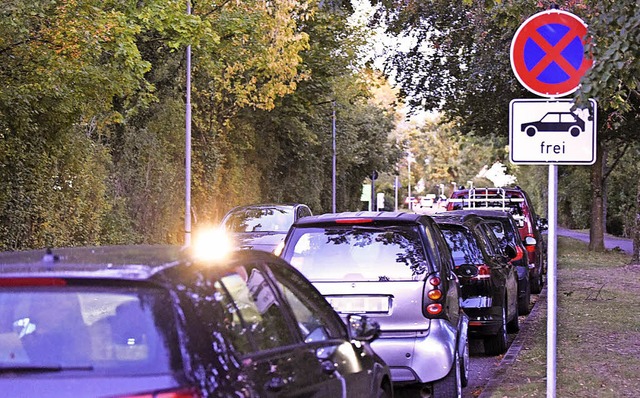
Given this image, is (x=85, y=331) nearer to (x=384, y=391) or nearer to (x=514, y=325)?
(x=384, y=391)

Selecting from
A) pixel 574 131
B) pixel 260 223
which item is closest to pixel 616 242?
pixel 260 223

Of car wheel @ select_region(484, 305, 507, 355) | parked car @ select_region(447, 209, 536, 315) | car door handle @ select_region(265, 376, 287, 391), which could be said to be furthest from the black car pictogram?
parked car @ select_region(447, 209, 536, 315)

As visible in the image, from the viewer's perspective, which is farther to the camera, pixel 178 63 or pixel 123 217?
pixel 178 63

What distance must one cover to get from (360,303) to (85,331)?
4.45m

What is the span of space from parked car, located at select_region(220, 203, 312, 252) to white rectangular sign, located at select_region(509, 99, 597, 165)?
1316 centimetres

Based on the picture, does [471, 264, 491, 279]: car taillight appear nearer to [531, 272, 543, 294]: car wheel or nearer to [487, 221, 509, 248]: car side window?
[487, 221, 509, 248]: car side window

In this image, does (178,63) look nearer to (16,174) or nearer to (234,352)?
(16,174)

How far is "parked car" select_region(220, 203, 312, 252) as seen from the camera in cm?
2080

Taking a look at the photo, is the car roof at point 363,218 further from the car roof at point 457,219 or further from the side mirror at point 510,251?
the side mirror at point 510,251

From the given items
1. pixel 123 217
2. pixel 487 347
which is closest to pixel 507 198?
pixel 123 217

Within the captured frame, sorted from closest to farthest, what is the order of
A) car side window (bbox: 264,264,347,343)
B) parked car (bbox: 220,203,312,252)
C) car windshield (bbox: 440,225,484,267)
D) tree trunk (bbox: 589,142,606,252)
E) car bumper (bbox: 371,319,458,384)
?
car side window (bbox: 264,264,347,343) < car bumper (bbox: 371,319,458,384) < car windshield (bbox: 440,225,484,267) < parked car (bbox: 220,203,312,252) < tree trunk (bbox: 589,142,606,252)

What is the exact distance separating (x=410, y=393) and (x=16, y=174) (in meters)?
10.5

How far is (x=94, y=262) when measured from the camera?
169 inches

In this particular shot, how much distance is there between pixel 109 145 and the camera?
24.9m
